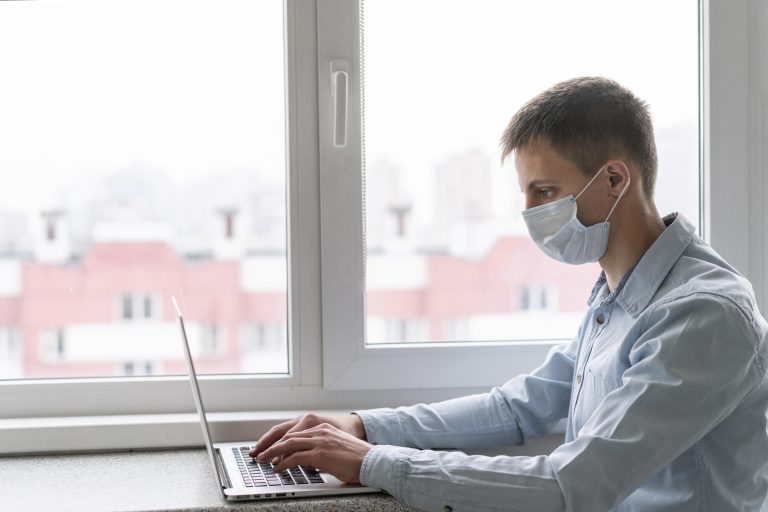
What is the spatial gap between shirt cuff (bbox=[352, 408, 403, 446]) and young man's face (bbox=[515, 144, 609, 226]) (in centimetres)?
42

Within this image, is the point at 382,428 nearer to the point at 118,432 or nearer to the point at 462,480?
the point at 462,480

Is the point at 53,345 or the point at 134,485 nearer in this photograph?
the point at 134,485

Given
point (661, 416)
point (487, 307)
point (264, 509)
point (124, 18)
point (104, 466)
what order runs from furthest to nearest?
1. point (487, 307)
2. point (124, 18)
3. point (104, 466)
4. point (264, 509)
5. point (661, 416)

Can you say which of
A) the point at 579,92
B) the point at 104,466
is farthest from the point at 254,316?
the point at 579,92

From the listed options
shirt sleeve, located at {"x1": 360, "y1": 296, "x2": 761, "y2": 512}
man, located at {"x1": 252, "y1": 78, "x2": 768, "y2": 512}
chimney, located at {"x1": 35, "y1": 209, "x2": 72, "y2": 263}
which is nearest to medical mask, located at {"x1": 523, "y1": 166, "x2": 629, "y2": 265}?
man, located at {"x1": 252, "y1": 78, "x2": 768, "y2": 512}

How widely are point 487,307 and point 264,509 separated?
71cm

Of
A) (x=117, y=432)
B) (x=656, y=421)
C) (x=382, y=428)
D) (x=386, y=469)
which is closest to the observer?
(x=656, y=421)

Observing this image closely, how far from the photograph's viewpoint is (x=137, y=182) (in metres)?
1.70

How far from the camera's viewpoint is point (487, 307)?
70.6 inches

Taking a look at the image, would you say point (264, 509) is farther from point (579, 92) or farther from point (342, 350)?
point (579, 92)

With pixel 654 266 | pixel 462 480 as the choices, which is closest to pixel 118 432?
pixel 462 480

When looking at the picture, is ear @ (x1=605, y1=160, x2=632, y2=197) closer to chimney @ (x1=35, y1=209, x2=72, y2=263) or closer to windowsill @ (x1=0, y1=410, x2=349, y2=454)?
windowsill @ (x1=0, y1=410, x2=349, y2=454)

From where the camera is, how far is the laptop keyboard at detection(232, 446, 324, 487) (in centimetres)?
131

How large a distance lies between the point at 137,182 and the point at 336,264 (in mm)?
408
